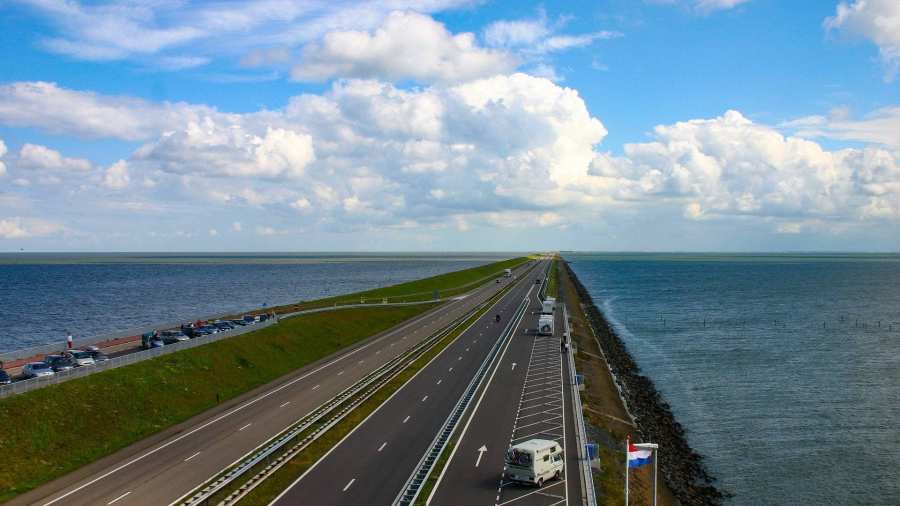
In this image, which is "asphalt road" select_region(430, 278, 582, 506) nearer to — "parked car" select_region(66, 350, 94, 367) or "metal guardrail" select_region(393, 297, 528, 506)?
"metal guardrail" select_region(393, 297, 528, 506)

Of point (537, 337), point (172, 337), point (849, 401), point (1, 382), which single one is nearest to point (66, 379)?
point (1, 382)

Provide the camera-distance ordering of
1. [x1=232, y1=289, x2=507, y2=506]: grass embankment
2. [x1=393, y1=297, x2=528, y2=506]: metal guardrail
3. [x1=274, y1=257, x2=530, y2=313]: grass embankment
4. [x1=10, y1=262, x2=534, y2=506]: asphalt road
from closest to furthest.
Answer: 1. [x1=393, y1=297, x2=528, y2=506]: metal guardrail
2. [x1=232, y1=289, x2=507, y2=506]: grass embankment
3. [x1=10, y1=262, x2=534, y2=506]: asphalt road
4. [x1=274, y1=257, x2=530, y2=313]: grass embankment

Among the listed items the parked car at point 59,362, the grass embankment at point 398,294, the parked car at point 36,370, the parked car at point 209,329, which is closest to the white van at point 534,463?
the parked car at point 36,370

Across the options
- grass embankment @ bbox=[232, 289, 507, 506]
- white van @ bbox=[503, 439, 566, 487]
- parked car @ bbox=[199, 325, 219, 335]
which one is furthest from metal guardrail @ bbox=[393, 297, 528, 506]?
parked car @ bbox=[199, 325, 219, 335]

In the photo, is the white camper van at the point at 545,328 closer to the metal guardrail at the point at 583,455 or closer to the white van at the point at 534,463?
the metal guardrail at the point at 583,455

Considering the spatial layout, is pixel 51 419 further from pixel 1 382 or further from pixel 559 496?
pixel 559 496

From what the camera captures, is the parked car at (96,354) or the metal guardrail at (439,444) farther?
the parked car at (96,354)
